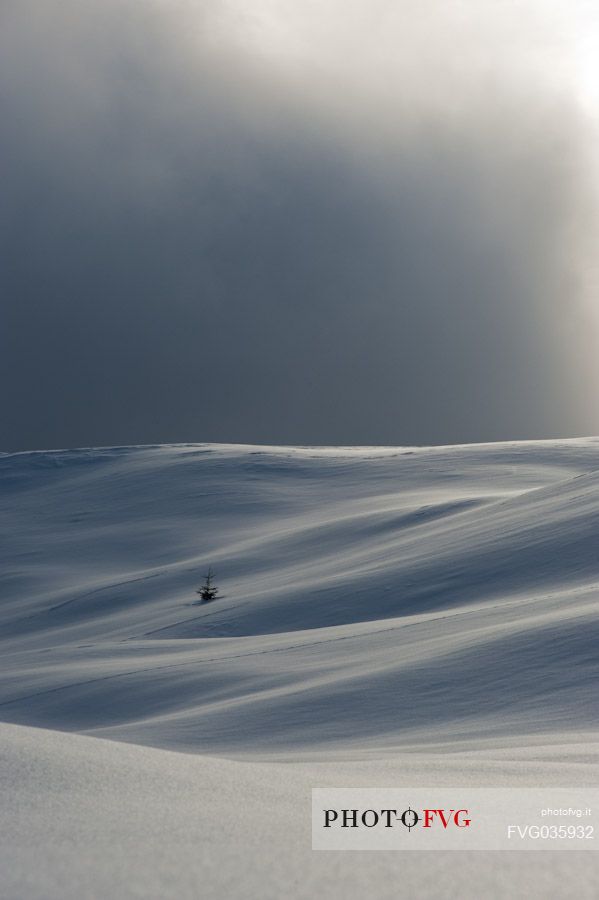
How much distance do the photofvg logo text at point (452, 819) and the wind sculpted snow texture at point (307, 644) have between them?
90 mm

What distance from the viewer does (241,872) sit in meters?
1.70

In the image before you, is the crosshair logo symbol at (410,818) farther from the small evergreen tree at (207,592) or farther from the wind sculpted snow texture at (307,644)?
the small evergreen tree at (207,592)

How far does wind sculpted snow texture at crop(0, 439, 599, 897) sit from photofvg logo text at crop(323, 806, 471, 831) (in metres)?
0.12

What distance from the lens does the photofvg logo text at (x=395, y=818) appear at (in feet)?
6.97

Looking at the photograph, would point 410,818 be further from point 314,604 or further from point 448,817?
point 314,604

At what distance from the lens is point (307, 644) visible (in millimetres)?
7348

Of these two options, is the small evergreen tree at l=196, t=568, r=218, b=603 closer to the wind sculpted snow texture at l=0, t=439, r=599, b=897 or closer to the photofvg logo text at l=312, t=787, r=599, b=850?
the wind sculpted snow texture at l=0, t=439, r=599, b=897

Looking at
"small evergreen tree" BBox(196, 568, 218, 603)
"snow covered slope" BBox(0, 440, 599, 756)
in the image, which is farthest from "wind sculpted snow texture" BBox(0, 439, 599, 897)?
"small evergreen tree" BBox(196, 568, 218, 603)

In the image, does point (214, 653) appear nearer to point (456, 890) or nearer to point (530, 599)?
point (530, 599)

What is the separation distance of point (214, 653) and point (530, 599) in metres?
2.66

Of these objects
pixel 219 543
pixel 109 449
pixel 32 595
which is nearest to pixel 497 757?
pixel 32 595

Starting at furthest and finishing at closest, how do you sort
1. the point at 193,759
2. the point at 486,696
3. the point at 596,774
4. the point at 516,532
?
the point at 516,532 → the point at 486,696 → the point at 596,774 → the point at 193,759

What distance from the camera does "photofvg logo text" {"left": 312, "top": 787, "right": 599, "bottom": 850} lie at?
196cm

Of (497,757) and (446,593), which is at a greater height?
(446,593)
